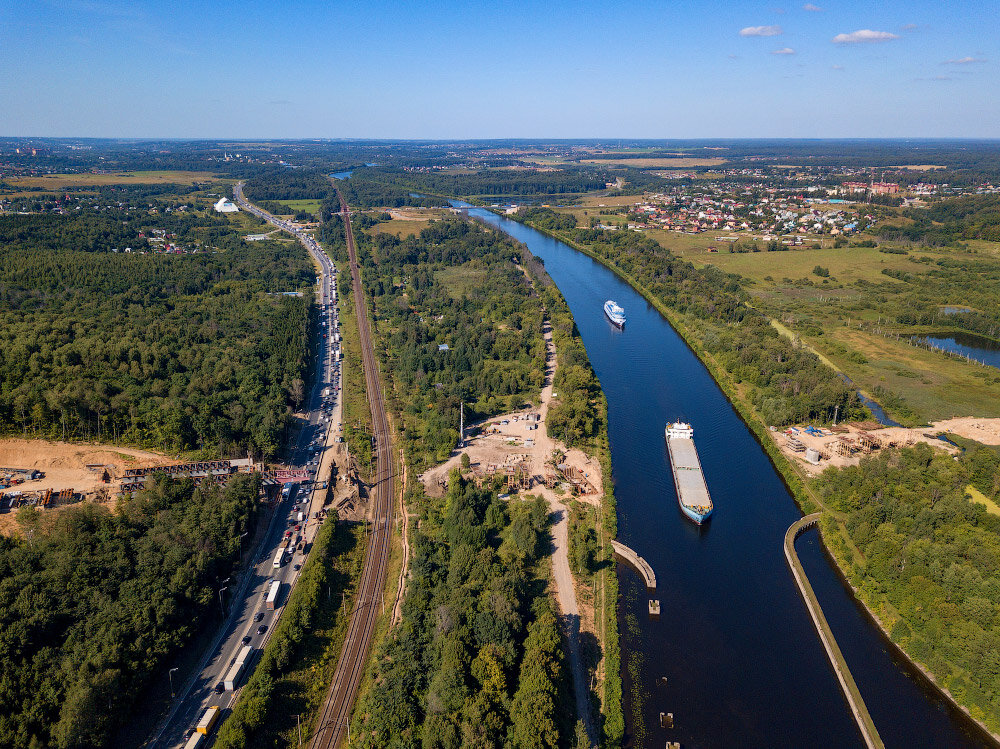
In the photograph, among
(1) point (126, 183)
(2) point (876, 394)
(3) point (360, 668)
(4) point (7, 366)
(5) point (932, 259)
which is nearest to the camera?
(3) point (360, 668)

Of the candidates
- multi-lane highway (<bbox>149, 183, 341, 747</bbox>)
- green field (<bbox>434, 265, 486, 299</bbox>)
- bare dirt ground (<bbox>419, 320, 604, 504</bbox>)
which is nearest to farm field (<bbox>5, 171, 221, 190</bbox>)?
green field (<bbox>434, 265, 486, 299</bbox>)

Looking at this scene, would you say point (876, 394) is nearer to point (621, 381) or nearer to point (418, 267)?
point (621, 381)

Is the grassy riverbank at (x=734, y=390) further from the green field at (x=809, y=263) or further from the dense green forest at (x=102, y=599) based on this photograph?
the dense green forest at (x=102, y=599)

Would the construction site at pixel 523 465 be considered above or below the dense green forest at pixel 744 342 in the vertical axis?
below

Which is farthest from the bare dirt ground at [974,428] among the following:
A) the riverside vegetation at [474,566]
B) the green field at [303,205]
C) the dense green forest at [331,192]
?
the green field at [303,205]

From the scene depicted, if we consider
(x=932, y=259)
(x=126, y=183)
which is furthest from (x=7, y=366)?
(x=126, y=183)

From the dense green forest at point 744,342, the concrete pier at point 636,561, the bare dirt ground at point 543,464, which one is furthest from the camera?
the dense green forest at point 744,342
